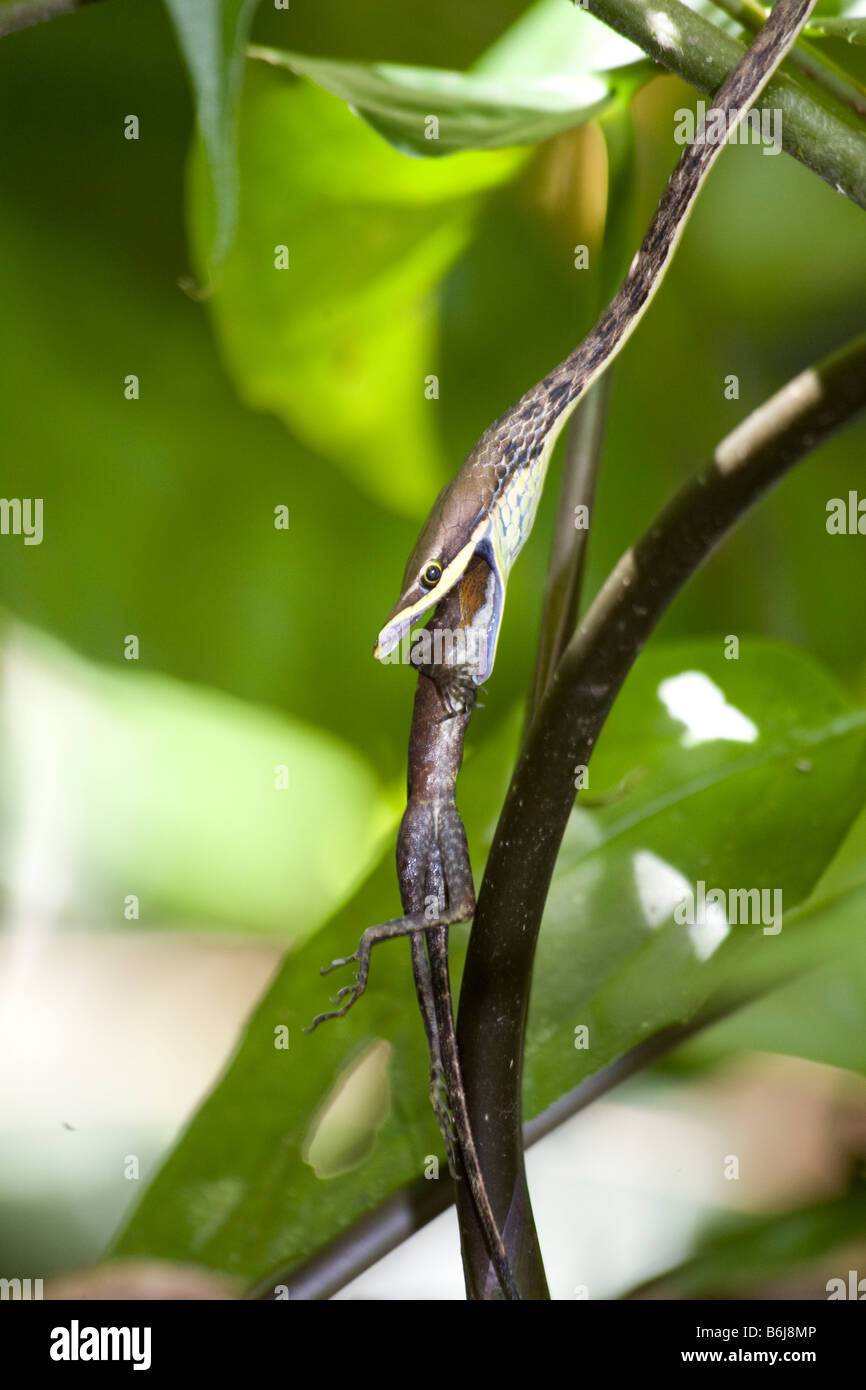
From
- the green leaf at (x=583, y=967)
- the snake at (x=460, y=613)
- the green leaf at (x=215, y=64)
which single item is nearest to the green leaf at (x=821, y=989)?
the green leaf at (x=583, y=967)

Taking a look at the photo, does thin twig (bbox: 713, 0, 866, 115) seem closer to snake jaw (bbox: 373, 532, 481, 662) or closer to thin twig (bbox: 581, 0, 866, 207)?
thin twig (bbox: 581, 0, 866, 207)

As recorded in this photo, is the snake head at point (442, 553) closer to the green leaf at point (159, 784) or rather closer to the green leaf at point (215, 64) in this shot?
the green leaf at point (215, 64)

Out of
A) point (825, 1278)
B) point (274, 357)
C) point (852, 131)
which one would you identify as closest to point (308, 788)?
point (274, 357)

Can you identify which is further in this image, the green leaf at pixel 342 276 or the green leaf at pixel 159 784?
the green leaf at pixel 159 784

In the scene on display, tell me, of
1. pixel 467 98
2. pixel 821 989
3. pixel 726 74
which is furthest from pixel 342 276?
pixel 821 989

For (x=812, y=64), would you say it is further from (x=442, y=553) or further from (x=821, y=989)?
(x=821, y=989)

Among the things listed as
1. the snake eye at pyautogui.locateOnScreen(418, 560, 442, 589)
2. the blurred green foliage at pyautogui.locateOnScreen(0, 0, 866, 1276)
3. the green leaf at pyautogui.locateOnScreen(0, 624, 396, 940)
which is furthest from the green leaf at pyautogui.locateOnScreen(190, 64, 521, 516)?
the snake eye at pyautogui.locateOnScreen(418, 560, 442, 589)
